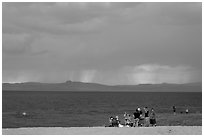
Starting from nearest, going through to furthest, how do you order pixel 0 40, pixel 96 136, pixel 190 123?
1. pixel 0 40
2. pixel 96 136
3. pixel 190 123

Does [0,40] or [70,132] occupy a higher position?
[0,40]

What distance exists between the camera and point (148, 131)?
19344 millimetres

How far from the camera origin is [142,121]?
28.0 m

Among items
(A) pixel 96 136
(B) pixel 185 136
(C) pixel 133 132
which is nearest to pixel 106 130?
(C) pixel 133 132

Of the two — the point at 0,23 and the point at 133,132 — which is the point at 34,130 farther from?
the point at 0,23

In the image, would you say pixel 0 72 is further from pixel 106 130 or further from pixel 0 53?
pixel 106 130

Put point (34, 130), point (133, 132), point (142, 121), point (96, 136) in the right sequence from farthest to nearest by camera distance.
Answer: point (142, 121) < point (34, 130) < point (133, 132) < point (96, 136)

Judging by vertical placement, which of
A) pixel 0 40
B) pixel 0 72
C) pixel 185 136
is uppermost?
pixel 0 40

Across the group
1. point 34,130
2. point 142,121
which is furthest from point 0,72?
point 142,121

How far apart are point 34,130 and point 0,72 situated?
708cm

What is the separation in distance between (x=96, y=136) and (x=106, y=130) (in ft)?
10.3

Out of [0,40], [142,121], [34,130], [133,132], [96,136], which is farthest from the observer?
[142,121]

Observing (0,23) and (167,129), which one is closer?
(0,23)

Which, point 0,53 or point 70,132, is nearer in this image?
point 0,53
